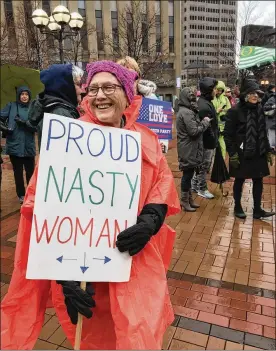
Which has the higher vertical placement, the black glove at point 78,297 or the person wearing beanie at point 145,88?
the person wearing beanie at point 145,88

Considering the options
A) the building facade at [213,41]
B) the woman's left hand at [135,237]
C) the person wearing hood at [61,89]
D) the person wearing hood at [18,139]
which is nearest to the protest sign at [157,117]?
the person wearing hood at [61,89]

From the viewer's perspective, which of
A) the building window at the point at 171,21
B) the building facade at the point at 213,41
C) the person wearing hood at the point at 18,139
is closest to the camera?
the person wearing hood at the point at 18,139

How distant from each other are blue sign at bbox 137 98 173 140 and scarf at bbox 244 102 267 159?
102 cm

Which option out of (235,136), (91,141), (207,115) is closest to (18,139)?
(207,115)

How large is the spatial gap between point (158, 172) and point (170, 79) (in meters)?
36.7

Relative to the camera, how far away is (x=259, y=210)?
14.8 ft

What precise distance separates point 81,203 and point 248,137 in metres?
3.37

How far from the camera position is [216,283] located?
9.79ft

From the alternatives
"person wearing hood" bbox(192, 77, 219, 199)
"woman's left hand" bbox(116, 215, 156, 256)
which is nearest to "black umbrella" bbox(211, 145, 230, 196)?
"person wearing hood" bbox(192, 77, 219, 199)

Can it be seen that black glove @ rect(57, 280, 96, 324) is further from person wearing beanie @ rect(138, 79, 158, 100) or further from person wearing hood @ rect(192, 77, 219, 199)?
person wearing hood @ rect(192, 77, 219, 199)

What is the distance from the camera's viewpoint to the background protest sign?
1.22m

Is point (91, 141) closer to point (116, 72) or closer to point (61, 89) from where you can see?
point (116, 72)

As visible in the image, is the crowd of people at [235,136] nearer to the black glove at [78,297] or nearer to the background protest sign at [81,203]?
the background protest sign at [81,203]

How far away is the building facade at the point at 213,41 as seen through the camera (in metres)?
15.9
